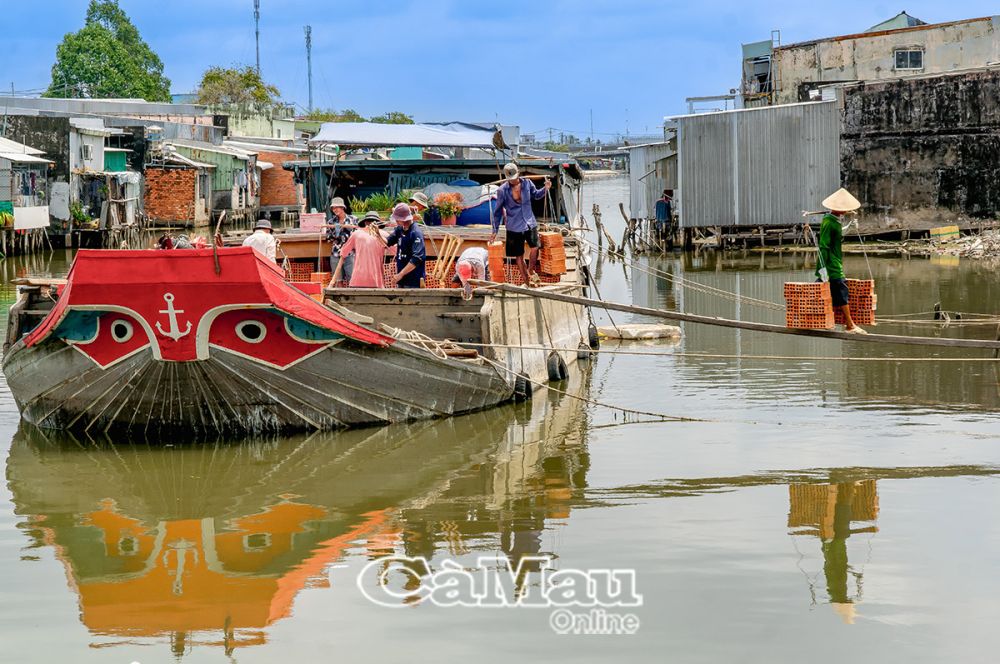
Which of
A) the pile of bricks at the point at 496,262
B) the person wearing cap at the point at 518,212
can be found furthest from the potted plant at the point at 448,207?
the pile of bricks at the point at 496,262

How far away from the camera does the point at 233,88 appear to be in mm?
75812

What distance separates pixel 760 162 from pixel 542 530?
2618cm

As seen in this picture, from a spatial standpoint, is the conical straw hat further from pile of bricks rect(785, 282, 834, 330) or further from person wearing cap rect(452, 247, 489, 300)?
person wearing cap rect(452, 247, 489, 300)

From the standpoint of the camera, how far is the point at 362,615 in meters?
7.54

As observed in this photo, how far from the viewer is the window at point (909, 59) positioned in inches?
1563

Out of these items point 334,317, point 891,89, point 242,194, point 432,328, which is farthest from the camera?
point 242,194

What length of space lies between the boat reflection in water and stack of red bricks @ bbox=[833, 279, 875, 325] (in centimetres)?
268

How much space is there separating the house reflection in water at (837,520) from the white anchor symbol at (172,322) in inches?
201

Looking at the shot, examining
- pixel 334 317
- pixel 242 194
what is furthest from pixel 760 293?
pixel 242 194

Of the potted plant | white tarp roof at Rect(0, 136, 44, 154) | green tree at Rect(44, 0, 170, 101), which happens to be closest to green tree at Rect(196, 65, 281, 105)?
green tree at Rect(44, 0, 170, 101)

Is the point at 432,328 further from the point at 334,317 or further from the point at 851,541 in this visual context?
the point at 851,541

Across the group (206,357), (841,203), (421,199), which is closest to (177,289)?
(206,357)

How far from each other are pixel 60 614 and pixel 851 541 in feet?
16.7

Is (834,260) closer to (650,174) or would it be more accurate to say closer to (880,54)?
(650,174)
